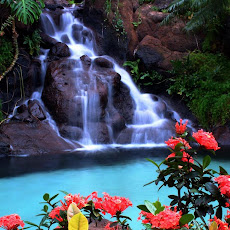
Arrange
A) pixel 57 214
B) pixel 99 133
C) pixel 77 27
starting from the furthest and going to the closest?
pixel 77 27, pixel 99 133, pixel 57 214

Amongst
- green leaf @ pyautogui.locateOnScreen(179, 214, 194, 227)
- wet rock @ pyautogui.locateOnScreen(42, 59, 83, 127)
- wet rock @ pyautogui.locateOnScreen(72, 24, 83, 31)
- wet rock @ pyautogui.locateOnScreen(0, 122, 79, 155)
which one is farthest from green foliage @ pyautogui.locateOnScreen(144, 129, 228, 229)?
wet rock @ pyautogui.locateOnScreen(72, 24, 83, 31)

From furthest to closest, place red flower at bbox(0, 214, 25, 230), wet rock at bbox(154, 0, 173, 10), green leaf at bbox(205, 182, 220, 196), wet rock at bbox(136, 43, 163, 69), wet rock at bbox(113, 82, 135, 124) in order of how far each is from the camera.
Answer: wet rock at bbox(154, 0, 173, 10)
wet rock at bbox(136, 43, 163, 69)
wet rock at bbox(113, 82, 135, 124)
green leaf at bbox(205, 182, 220, 196)
red flower at bbox(0, 214, 25, 230)

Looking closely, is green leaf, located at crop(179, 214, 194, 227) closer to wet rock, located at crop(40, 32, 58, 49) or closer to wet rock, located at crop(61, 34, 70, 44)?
wet rock, located at crop(40, 32, 58, 49)

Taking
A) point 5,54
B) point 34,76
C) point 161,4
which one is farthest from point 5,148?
point 161,4

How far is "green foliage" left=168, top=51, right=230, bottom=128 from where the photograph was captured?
9.56m

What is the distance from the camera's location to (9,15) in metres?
9.81

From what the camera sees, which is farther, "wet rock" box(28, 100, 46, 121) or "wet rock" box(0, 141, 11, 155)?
"wet rock" box(28, 100, 46, 121)

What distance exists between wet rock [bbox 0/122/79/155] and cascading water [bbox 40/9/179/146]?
87 centimetres

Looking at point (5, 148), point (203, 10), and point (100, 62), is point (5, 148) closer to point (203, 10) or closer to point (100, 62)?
point (100, 62)

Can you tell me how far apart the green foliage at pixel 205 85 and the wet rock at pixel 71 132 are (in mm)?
4122

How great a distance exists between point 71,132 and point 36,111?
1261 millimetres

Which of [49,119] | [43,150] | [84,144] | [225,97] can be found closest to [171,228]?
[43,150]

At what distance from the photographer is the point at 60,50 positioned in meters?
10.9

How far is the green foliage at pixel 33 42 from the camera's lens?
10484 mm
